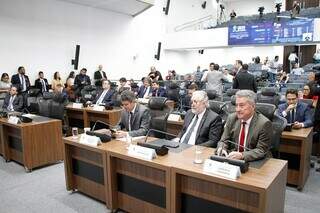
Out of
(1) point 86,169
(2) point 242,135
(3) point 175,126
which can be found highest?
(2) point 242,135

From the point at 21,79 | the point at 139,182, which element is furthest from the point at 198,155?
the point at 21,79

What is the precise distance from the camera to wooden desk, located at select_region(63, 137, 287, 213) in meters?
1.87

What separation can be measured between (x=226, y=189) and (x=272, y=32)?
9347mm

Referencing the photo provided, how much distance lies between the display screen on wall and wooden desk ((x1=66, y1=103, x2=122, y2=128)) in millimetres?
7053

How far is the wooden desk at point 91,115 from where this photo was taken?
512 centimetres

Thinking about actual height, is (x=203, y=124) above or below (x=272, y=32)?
below

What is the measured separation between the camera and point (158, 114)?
3.53m

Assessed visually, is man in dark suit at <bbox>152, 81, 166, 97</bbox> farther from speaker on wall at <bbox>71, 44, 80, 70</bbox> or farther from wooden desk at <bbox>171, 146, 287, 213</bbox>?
wooden desk at <bbox>171, 146, 287, 213</bbox>

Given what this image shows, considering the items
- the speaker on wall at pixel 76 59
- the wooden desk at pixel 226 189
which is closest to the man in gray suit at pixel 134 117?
the wooden desk at pixel 226 189

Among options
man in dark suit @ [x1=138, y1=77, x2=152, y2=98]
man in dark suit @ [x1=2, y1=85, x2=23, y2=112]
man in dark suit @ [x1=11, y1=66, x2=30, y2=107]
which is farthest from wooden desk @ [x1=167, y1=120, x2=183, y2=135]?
man in dark suit @ [x1=11, y1=66, x2=30, y2=107]

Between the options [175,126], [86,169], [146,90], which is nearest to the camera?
[86,169]

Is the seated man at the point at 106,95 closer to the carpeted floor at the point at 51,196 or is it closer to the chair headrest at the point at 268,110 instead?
the carpeted floor at the point at 51,196

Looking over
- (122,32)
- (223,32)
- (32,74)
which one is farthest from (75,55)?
(223,32)

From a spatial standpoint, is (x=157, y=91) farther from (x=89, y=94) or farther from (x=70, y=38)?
(x=70, y=38)
